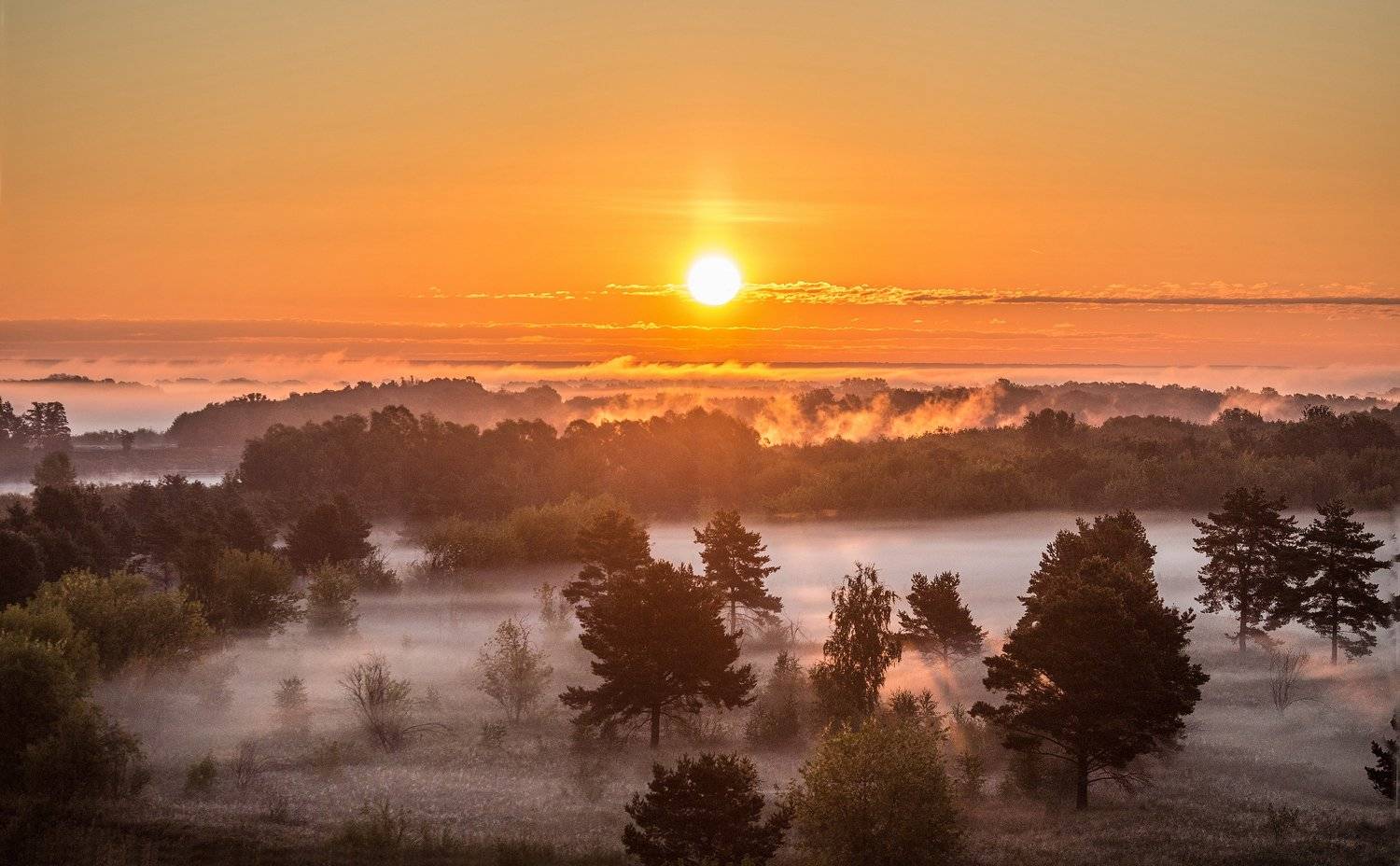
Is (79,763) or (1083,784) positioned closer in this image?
(1083,784)

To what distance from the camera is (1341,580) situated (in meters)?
68.0

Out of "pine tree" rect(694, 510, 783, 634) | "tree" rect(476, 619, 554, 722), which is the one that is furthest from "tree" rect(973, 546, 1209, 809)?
"pine tree" rect(694, 510, 783, 634)

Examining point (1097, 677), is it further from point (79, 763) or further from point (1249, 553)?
point (79, 763)

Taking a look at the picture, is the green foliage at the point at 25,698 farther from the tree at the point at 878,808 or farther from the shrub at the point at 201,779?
the tree at the point at 878,808

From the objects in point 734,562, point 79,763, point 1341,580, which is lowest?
point 79,763

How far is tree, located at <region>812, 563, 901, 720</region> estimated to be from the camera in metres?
62.4

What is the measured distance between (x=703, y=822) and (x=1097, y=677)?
1885 cm

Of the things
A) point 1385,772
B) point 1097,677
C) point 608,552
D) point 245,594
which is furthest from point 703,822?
point 245,594

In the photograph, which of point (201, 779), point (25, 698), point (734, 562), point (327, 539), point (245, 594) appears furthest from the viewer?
point (327, 539)

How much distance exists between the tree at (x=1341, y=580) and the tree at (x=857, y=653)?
2532cm

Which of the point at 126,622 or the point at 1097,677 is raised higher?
the point at 1097,677

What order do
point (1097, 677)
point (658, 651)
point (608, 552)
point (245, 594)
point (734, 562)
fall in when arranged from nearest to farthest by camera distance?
point (1097, 677)
point (658, 651)
point (608, 552)
point (245, 594)
point (734, 562)

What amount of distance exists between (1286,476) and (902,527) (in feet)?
171

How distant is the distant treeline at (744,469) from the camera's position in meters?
151
